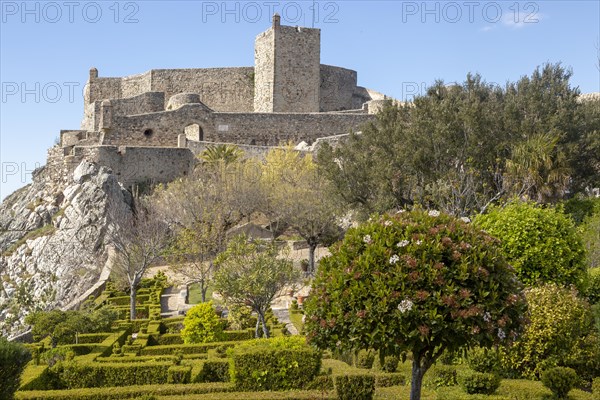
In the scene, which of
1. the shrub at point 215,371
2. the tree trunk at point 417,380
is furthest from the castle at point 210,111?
the tree trunk at point 417,380

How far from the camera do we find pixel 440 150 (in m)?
28.4

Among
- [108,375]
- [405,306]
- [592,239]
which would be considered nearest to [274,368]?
[108,375]

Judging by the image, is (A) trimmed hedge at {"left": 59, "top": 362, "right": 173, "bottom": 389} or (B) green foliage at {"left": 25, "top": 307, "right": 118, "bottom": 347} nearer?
(A) trimmed hedge at {"left": 59, "top": 362, "right": 173, "bottom": 389}

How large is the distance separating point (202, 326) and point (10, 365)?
855 cm

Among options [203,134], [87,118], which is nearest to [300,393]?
[203,134]

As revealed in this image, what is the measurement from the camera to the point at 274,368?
46.3ft

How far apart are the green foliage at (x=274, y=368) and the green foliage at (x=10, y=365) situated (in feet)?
13.0

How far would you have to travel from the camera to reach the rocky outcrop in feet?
120

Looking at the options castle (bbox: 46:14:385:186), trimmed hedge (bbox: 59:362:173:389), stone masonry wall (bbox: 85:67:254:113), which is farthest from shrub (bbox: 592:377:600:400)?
stone masonry wall (bbox: 85:67:254:113)

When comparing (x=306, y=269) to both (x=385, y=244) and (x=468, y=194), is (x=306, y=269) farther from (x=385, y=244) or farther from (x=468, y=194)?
(x=385, y=244)

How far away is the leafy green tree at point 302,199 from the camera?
110 ft

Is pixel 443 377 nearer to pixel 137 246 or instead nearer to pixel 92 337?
pixel 92 337

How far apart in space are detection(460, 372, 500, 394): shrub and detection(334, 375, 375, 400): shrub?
1.75m

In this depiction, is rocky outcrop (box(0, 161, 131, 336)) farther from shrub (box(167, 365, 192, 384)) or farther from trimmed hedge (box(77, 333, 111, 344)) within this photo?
shrub (box(167, 365, 192, 384))
